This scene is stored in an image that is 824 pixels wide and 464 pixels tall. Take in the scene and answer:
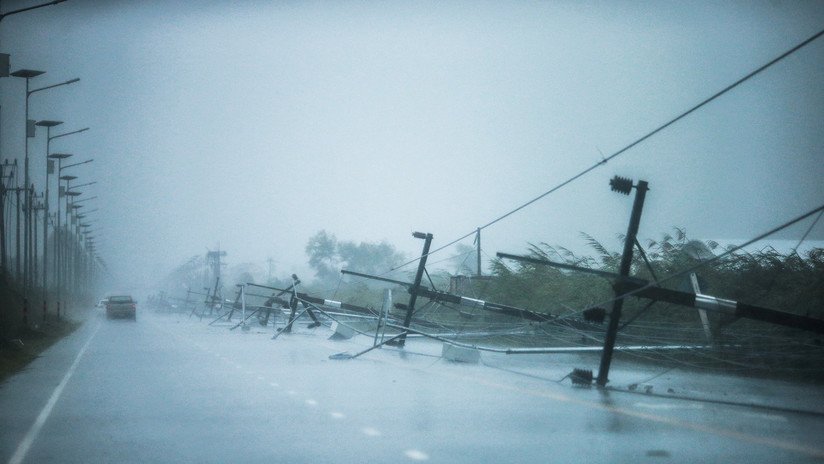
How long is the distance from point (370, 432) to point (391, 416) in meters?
1.49

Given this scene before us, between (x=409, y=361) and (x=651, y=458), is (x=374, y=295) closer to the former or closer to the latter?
(x=409, y=361)

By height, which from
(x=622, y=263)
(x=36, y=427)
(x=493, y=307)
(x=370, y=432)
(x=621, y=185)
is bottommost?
(x=36, y=427)

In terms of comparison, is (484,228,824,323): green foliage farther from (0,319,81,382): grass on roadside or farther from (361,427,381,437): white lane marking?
(0,319,81,382): grass on roadside

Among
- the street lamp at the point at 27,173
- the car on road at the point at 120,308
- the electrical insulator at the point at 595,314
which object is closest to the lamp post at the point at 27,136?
the street lamp at the point at 27,173

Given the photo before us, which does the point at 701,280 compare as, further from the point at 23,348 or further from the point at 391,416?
the point at 23,348

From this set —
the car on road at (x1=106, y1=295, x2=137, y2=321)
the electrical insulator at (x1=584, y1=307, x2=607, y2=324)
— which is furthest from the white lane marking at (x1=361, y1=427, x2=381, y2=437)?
the car on road at (x1=106, y1=295, x2=137, y2=321)

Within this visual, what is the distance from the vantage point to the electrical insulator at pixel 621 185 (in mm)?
16078

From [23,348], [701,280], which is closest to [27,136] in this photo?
[23,348]

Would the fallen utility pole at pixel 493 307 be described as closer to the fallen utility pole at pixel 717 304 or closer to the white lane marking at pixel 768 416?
the fallen utility pole at pixel 717 304

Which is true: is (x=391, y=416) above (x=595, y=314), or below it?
below

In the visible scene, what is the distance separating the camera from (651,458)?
29.2ft

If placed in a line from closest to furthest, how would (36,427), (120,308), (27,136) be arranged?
(36,427)
(27,136)
(120,308)

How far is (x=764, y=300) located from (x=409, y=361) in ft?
26.4

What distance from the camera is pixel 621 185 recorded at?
16.1 metres
